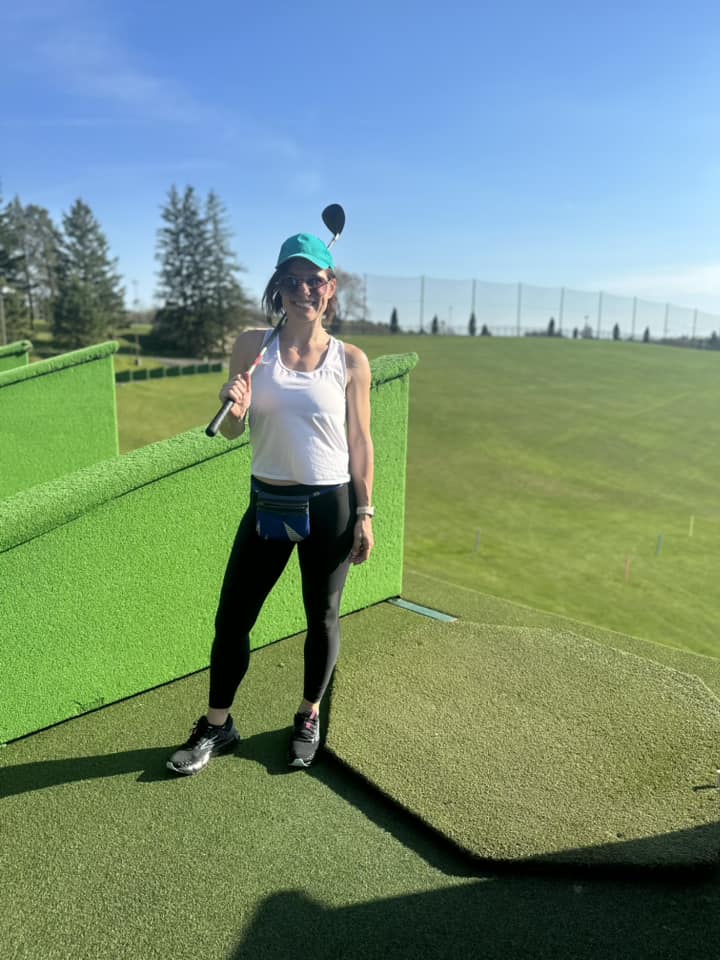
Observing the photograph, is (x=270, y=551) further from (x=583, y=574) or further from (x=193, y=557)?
(x=583, y=574)

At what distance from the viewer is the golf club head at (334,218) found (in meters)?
2.86

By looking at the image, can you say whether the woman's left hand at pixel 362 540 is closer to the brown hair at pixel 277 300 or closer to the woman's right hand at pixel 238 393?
the woman's right hand at pixel 238 393

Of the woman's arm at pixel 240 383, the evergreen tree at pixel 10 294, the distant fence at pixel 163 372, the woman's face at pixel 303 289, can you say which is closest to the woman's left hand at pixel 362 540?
the woman's arm at pixel 240 383

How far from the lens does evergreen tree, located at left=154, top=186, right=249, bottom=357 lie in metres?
55.4

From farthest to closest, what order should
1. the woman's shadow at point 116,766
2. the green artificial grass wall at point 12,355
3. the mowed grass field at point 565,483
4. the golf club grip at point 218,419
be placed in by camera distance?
the mowed grass field at point 565,483, the green artificial grass wall at point 12,355, the woman's shadow at point 116,766, the golf club grip at point 218,419

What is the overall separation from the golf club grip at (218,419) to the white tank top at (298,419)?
24 cm

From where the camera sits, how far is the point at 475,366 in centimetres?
3878

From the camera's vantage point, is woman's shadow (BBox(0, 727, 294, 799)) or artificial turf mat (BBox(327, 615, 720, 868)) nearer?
artificial turf mat (BBox(327, 615, 720, 868))

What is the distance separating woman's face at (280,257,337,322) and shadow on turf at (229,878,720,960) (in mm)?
1959

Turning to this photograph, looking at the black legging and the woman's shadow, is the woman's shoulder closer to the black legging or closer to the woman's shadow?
the black legging

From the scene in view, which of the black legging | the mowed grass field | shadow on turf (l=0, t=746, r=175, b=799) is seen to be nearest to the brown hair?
the black legging

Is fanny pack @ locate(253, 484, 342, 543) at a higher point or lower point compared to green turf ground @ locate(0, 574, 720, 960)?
higher

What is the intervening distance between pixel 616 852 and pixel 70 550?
2.38 meters

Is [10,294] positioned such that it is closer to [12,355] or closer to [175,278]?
[175,278]
